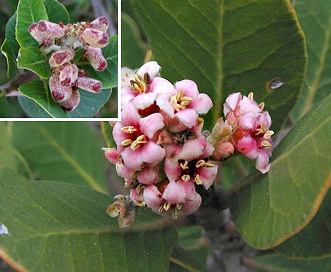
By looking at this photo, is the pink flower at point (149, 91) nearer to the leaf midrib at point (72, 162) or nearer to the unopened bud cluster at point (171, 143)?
the unopened bud cluster at point (171, 143)

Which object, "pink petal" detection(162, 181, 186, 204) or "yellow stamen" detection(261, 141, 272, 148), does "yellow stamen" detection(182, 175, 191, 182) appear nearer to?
"pink petal" detection(162, 181, 186, 204)

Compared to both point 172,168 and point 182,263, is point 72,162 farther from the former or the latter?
point 172,168

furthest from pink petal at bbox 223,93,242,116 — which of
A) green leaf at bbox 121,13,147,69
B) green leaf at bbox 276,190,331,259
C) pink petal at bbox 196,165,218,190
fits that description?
green leaf at bbox 121,13,147,69

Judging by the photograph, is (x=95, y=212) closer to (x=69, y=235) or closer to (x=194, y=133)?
(x=69, y=235)

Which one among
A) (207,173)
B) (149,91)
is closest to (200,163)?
(207,173)

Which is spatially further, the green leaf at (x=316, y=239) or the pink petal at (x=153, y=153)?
the green leaf at (x=316, y=239)

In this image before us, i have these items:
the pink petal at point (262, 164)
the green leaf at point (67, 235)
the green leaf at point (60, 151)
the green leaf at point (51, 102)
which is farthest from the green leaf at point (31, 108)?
the pink petal at point (262, 164)
